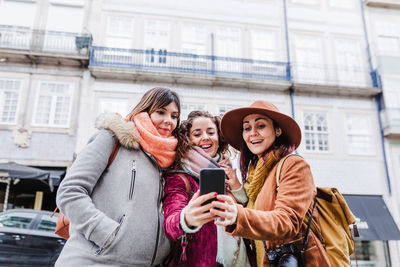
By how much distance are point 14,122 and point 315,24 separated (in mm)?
14297

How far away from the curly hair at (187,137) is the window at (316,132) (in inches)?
406

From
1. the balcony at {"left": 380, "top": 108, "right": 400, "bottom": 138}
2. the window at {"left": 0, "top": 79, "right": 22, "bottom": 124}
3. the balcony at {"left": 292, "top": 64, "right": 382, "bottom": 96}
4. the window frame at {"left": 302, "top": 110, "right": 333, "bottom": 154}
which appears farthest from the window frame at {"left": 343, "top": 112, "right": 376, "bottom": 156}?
the window at {"left": 0, "top": 79, "right": 22, "bottom": 124}

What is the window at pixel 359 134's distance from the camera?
12016 mm

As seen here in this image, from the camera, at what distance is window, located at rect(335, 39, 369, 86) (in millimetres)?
12883

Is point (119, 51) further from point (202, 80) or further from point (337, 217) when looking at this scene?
point (337, 217)

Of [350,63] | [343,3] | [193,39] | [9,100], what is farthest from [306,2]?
[9,100]

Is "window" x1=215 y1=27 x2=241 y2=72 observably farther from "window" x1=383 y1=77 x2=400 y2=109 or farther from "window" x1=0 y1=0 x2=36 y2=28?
"window" x1=0 y1=0 x2=36 y2=28

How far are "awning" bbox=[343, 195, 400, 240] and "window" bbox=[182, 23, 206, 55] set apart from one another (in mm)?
9084

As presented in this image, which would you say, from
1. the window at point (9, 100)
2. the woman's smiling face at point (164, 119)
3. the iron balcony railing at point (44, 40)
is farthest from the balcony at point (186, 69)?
the woman's smiling face at point (164, 119)

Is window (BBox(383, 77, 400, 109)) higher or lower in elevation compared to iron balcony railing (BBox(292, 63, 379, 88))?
lower

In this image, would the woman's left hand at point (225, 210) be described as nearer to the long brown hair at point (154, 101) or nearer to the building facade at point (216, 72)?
the long brown hair at point (154, 101)

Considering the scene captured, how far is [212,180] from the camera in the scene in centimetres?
120

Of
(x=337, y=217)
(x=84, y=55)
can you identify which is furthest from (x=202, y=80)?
(x=337, y=217)

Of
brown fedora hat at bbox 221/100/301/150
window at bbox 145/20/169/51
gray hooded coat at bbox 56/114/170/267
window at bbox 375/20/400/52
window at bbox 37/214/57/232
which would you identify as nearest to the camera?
gray hooded coat at bbox 56/114/170/267
